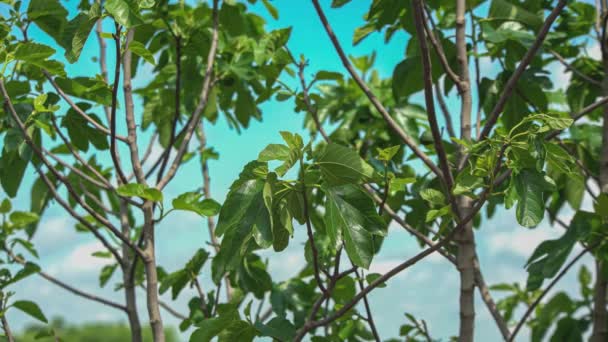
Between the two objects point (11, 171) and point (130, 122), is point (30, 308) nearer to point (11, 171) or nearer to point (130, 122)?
point (11, 171)

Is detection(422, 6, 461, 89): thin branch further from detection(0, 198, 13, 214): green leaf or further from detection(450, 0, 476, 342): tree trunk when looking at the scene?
detection(0, 198, 13, 214): green leaf

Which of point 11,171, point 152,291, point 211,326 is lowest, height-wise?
point 211,326

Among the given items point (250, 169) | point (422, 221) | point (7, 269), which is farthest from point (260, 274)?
point (250, 169)

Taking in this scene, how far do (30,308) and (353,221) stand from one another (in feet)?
4.19

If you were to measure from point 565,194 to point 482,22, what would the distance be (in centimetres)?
88

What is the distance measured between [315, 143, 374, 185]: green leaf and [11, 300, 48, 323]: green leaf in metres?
1.22

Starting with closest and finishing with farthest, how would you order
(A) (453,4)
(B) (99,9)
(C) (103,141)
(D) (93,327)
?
(B) (99,9) < (C) (103,141) < (A) (453,4) < (D) (93,327)

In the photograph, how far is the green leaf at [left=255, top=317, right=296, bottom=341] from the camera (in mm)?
1534

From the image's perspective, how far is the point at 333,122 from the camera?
2738 millimetres

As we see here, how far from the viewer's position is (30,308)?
6.56 feet

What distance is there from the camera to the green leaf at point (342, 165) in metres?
1.17

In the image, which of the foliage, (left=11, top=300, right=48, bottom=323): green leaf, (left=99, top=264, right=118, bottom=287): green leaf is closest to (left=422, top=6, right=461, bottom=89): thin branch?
the foliage

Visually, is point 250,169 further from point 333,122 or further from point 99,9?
point 333,122

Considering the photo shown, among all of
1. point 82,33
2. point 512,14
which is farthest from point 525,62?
point 82,33
